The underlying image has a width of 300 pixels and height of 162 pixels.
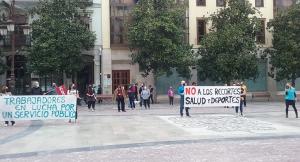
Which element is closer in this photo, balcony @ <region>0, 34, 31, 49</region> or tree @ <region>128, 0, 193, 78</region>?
tree @ <region>128, 0, 193, 78</region>

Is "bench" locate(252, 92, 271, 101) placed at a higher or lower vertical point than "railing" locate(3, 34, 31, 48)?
lower

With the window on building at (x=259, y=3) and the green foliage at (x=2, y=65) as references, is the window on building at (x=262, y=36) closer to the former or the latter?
the window on building at (x=259, y=3)

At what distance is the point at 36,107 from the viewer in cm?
2038

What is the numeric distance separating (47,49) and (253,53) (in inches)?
646

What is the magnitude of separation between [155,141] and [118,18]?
93.8 feet

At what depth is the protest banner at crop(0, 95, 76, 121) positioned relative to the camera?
20.3m

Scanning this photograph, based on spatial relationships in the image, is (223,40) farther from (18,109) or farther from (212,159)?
(212,159)

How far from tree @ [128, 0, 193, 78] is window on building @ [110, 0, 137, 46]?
2.83 metres

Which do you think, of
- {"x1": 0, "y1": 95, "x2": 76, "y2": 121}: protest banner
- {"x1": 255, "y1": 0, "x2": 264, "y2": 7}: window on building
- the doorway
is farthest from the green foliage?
{"x1": 255, "y1": 0, "x2": 264, "y2": 7}: window on building

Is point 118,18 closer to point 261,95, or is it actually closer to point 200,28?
point 200,28

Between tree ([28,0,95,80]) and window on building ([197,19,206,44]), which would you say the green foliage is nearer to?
tree ([28,0,95,80])

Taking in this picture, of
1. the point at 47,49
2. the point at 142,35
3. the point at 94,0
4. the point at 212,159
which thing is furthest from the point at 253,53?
the point at 212,159

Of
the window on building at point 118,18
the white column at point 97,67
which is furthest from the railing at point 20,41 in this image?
the window on building at point 118,18

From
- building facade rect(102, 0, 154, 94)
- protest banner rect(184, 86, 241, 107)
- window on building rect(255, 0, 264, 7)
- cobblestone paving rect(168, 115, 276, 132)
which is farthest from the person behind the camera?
window on building rect(255, 0, 264, 7)
